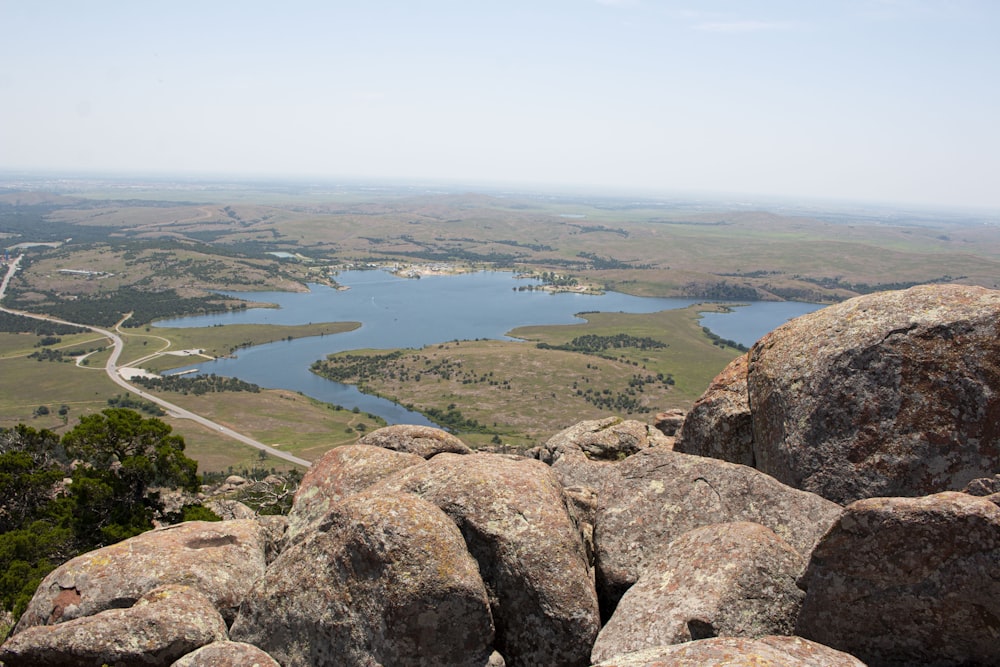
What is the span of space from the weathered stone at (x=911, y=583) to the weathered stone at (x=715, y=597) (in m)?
0.65

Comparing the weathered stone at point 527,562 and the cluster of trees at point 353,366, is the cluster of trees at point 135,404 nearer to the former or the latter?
the cluster of trees at point 353,366

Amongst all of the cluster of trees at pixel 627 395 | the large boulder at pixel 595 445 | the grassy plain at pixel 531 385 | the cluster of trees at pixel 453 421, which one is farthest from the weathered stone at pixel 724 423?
the cluster of trees at pixel 627 395

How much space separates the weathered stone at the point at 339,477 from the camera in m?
16.0

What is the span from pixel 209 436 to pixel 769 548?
5107 inches

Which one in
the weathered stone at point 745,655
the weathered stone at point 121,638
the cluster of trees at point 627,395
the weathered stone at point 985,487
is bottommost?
the cluster of trees at point 627,395

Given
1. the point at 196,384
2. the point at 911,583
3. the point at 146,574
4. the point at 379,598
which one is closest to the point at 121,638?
the point at 146,574

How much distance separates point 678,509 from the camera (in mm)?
14680

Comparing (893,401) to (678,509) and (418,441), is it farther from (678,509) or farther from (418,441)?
(418,441)

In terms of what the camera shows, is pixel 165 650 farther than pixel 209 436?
No

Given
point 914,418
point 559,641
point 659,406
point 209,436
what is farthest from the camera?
point 659,406

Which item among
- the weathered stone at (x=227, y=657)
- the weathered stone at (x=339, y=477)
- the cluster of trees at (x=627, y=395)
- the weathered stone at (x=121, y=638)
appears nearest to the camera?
the weathered stone at (x=227, y=657)

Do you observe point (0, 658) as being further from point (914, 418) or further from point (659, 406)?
point (659, 406)

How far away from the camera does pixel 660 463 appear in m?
15.8

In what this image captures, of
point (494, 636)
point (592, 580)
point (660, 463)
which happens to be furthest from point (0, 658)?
point (660, 463)
